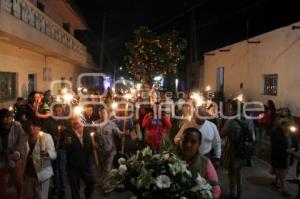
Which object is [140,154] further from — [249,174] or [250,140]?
[249,174]

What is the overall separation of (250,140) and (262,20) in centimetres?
1504

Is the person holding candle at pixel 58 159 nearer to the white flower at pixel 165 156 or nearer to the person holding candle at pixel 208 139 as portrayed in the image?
the person holding candle at pixel 208 139

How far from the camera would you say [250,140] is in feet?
26.7

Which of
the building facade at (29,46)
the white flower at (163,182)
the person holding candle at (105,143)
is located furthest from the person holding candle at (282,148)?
the building facade at (29,46)

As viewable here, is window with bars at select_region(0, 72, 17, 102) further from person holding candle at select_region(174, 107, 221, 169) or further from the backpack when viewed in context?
the backpack

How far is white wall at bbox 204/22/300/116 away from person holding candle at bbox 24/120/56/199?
401 inches

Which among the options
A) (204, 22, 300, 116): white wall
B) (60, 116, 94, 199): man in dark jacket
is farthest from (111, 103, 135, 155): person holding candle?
(204, 22, 300, 116): white wall

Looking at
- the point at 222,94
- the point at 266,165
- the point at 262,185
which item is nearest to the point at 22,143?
the point at 262,185

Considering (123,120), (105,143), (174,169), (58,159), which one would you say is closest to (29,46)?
(123,120)

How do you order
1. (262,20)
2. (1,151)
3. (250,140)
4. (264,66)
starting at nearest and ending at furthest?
(1,151) → (250,140) → (264,66) → (262,20)

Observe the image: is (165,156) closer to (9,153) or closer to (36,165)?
(36,165)

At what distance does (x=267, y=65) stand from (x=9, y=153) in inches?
521

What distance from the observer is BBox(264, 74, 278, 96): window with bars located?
16814 mm

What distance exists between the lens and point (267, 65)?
17594 mm
